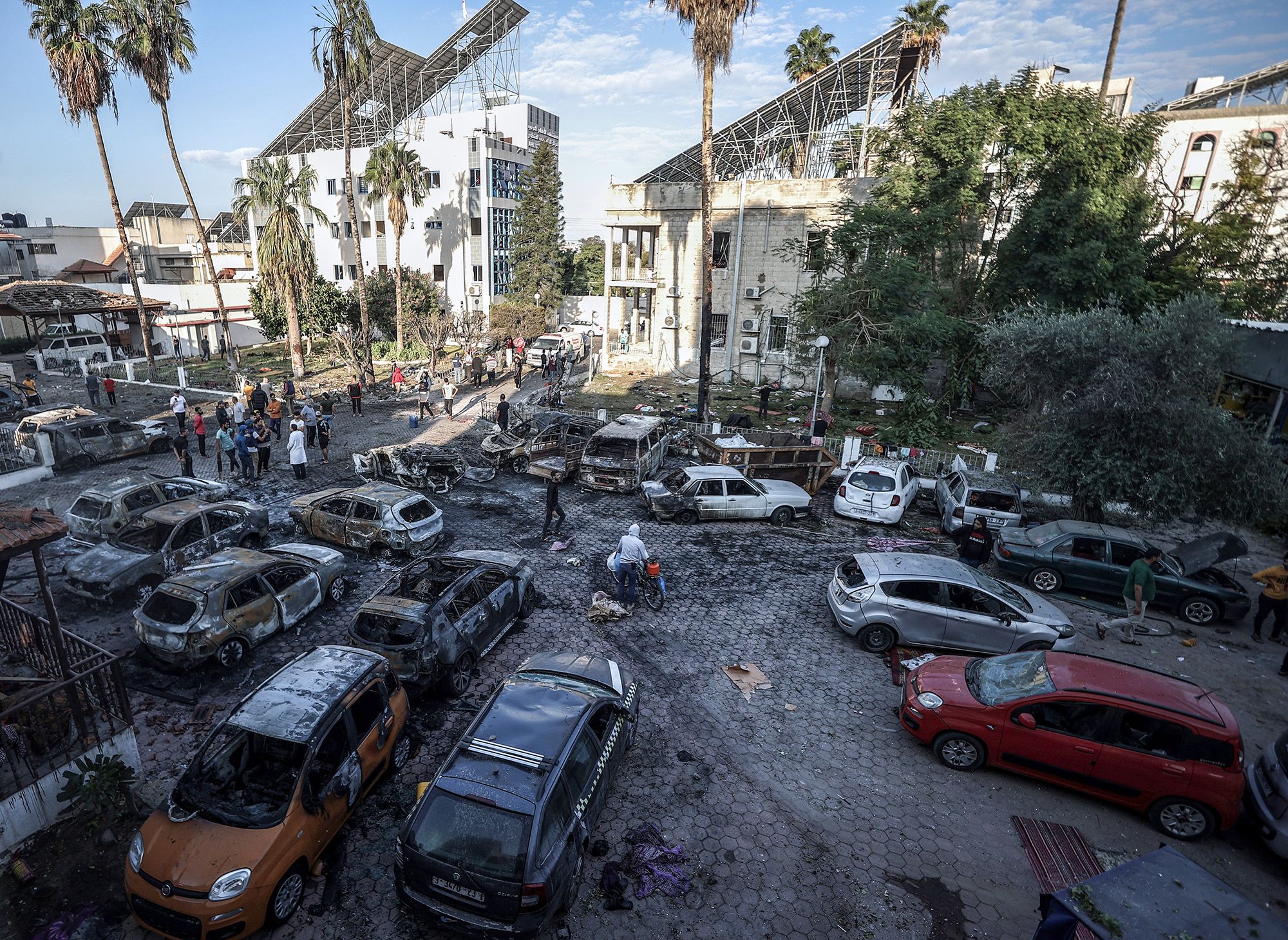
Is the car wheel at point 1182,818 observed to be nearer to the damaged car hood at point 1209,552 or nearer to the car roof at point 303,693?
the damaged car hood at point 1209,552

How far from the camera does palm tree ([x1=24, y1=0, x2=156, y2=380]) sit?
2739cm

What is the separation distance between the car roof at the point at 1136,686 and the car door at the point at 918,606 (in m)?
2.11

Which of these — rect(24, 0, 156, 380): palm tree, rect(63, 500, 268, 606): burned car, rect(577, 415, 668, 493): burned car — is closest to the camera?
rect(63, 500, 268, 606): burned car

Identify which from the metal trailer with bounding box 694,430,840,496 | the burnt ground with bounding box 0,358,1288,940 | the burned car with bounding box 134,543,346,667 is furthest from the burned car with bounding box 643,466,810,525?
the burned car with bounding box 134,543,346,667

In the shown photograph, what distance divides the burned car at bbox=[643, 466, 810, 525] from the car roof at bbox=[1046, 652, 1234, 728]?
826 cm

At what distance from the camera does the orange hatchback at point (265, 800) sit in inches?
204

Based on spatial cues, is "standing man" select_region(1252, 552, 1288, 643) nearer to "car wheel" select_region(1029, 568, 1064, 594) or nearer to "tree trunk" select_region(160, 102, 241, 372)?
"car wheel" select_region(1029, 568, 1064, 594)

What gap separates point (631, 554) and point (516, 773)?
5.85m

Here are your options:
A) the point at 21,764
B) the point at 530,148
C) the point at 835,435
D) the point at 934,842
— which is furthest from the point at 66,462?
the point at 530,148

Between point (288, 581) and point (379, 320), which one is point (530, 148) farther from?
point (288, 581)

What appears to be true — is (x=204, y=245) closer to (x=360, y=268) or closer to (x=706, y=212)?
(x=360, y=268)

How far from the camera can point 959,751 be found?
7.91 metres

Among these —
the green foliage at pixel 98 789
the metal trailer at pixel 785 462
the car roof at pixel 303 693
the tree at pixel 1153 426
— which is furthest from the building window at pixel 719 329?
the green foliage at pixel 98 789

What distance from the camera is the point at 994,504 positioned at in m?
15.2
